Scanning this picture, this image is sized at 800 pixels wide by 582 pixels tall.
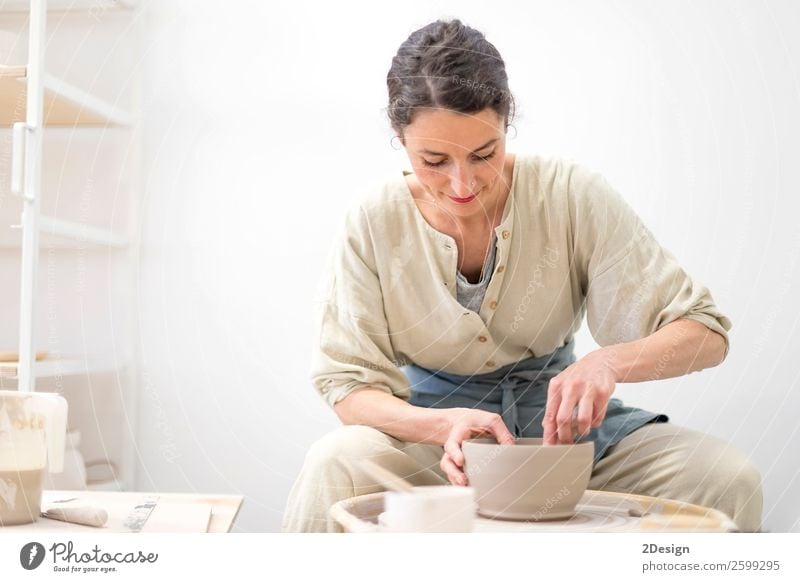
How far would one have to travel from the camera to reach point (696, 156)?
782mm

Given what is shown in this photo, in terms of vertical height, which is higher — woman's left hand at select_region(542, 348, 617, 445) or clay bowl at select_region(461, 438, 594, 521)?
woman's left hand at select_region(542, 348, 617, 445)

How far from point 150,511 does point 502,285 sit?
368 mm

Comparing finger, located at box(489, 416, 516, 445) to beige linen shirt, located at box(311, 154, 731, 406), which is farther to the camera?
beige linen shirt, located at box(311, 154, 731, 406)

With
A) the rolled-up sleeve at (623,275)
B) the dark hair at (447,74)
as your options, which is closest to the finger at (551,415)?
the rolled-up sleeve at (623,275)

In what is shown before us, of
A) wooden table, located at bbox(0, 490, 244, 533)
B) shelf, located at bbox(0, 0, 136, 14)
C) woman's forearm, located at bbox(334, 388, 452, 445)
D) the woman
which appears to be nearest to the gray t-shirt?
the woman

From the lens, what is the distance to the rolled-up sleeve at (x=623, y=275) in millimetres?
752

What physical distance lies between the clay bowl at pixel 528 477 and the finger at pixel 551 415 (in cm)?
5

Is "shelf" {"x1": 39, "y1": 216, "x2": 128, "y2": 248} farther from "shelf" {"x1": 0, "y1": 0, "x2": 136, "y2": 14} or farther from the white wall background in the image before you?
"shelf" {"x1": 0, "y1": 0, "x2": 136, "y2": 14}

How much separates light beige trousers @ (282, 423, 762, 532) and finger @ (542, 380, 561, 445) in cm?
12

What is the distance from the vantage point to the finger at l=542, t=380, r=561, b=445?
676mm

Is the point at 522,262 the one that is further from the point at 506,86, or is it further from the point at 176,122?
the point at 176,122

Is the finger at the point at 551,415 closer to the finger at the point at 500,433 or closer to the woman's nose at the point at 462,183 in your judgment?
the finger at the point at 500,433

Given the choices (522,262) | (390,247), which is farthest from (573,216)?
(390,247)

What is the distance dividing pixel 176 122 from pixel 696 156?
0.47m
